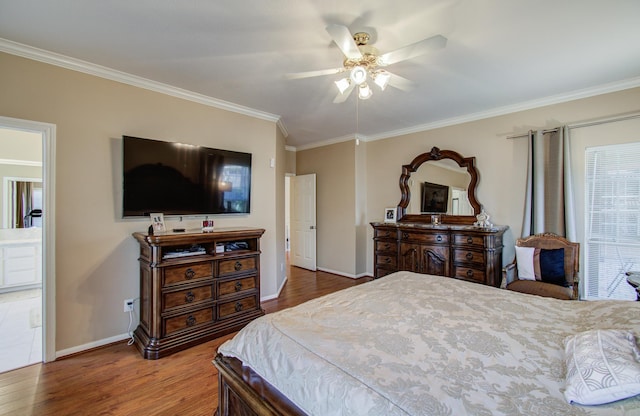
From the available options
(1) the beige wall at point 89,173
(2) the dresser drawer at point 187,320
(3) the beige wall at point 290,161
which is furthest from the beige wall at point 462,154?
(1) the beige wall at point 89,173

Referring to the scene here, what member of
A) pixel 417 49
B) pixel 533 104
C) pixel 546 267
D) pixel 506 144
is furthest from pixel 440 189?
pixel 417 49

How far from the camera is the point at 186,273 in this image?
8.80 ft

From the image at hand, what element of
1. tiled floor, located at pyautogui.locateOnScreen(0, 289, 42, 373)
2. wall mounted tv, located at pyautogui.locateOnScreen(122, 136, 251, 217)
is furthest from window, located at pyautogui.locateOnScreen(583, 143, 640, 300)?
tiled floor, located at pyautogui.locateOnScreen(0, 289, 42, 373)

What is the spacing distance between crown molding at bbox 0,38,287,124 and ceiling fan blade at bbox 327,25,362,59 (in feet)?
6.46

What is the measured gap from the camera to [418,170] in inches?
179

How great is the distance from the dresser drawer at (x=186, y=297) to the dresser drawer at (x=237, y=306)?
20cm

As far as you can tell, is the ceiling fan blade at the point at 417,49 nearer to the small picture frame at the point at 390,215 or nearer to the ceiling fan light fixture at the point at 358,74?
the ceiling fan light fixture at the point at 358,74

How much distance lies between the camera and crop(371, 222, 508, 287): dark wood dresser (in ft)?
11.1

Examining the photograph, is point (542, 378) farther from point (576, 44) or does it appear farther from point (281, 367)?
point (576, 44)

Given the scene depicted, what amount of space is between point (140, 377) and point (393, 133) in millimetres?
4551

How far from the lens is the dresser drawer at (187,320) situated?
8.43ft

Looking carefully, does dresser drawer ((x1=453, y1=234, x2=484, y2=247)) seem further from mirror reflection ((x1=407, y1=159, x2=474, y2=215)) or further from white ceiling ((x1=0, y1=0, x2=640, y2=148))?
white ceiling ((x1=0, y1=0, x2=640, y2=148))

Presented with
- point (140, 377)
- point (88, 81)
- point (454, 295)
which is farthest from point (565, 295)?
point (88, 81)

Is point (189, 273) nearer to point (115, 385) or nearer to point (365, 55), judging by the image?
point (115, 385)
